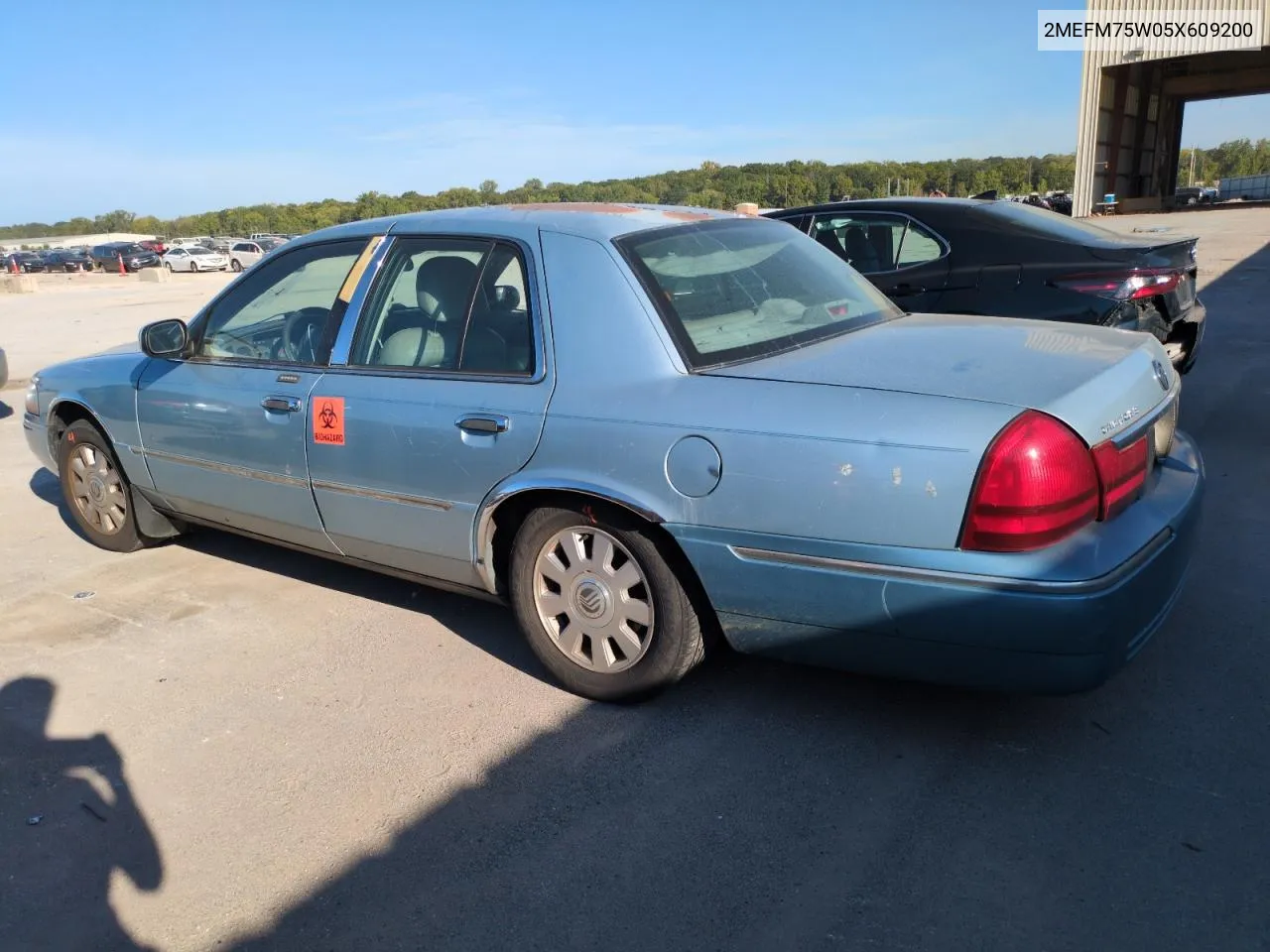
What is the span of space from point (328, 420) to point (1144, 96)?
142 ft

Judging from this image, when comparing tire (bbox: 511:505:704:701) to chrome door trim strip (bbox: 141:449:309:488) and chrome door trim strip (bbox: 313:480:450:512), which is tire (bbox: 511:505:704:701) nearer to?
chrome door trim strip (bbox: 313:480:450:512)

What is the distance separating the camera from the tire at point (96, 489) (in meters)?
5.06

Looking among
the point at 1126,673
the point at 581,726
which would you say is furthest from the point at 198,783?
the point at 1126,673

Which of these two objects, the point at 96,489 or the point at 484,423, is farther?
the point at 96,489

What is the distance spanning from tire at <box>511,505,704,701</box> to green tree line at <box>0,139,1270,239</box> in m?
1.76

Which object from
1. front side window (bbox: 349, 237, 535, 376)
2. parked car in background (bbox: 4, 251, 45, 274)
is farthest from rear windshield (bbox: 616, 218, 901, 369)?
parked car in background (bbox: 4, 251, 45, 274)

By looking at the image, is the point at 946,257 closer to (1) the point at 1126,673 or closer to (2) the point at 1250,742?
(1) the point at 1126,673

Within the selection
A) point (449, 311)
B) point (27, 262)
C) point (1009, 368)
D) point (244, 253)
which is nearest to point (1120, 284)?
point (1009, 368)

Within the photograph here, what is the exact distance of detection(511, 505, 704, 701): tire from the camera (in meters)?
3.16

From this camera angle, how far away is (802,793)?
2869 mm

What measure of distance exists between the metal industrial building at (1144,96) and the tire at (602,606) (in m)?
34.8

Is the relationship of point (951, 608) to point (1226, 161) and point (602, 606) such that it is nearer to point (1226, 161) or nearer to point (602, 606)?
point (602, 606)

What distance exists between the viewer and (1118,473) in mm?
2795

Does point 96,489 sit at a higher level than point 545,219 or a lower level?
lower
